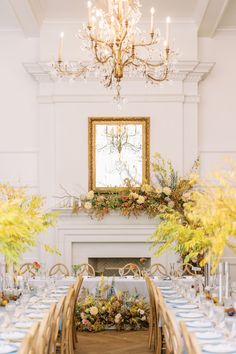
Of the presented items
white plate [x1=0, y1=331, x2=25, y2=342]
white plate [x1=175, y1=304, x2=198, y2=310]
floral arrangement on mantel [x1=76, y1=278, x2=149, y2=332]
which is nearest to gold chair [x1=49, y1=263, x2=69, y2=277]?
floral arrangement on mantel [x1=76, y1=278, x2=149, y2=332]

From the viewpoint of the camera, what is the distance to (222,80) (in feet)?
37.2

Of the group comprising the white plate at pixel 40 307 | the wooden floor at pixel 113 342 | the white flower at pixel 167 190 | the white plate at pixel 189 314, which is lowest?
the wooden floor at pixel 113 342

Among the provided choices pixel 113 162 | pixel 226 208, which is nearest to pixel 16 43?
pixel 113 162

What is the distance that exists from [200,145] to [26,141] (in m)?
2.84

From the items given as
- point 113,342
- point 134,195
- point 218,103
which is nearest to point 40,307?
point 113,342

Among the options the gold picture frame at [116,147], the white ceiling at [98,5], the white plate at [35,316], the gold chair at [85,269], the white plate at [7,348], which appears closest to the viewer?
the white plate at [7,348]

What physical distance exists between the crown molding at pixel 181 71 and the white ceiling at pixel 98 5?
57cm

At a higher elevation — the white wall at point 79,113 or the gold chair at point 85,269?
the white wall at point 79,113

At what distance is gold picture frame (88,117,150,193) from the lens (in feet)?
36.3

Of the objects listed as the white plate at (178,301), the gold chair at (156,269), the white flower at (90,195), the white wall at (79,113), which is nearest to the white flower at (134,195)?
the white flower at (90,195)

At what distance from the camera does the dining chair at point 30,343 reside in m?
3.68

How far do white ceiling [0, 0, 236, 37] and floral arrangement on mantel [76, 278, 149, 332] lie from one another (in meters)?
4.10

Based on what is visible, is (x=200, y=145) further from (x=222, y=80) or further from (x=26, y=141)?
(x=26, y=141)

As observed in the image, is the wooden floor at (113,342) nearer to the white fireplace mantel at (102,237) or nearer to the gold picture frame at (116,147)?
the white fireplace mantel at (102,237)
